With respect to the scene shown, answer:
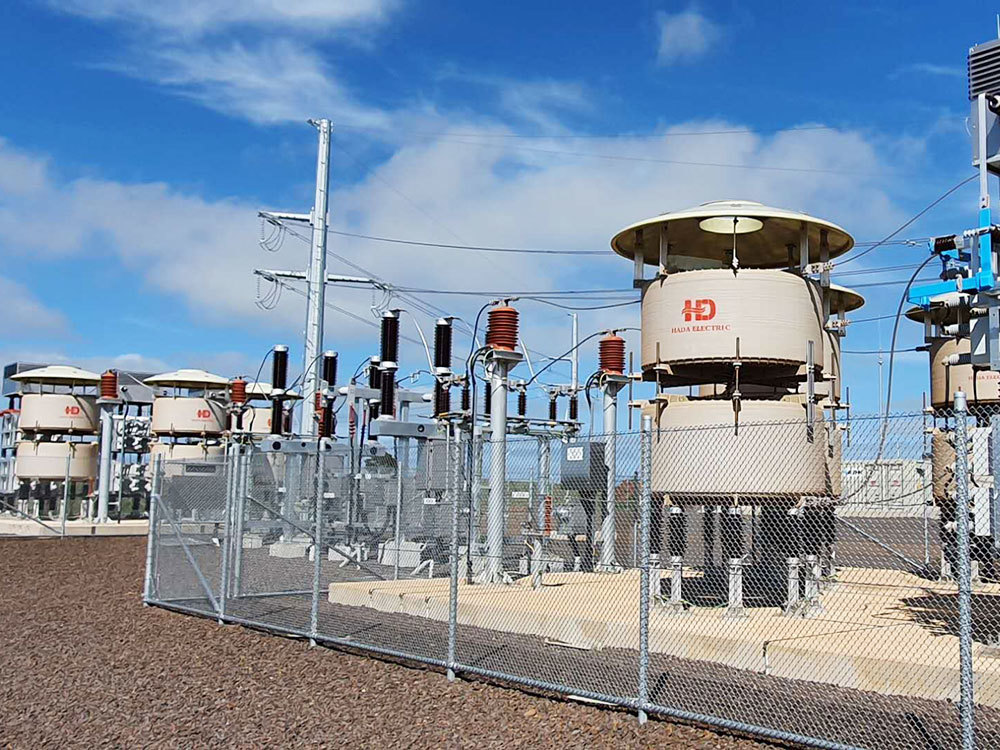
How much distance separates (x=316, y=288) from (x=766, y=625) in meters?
18.7

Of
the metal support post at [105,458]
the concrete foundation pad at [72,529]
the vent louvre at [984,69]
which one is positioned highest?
the vent louvre at [984,69]

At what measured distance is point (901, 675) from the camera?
27.5 feet

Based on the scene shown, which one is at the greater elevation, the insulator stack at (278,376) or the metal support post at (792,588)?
the insulator stack at (278,376)

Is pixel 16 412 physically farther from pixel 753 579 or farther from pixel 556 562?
pixel 753 579

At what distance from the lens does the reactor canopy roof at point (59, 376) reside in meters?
35.4

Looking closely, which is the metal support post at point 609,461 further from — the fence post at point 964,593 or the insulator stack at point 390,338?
the fence post at point 964,593

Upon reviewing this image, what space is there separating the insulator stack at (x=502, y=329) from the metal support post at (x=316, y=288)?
9.89 m

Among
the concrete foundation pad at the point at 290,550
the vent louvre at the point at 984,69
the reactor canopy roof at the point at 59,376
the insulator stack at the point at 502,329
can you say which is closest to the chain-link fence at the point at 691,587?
the insulator stack at the point at 502,329

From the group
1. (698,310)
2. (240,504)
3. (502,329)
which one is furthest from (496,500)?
(698,310)

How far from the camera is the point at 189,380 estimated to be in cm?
3441

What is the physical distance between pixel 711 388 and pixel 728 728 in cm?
1001

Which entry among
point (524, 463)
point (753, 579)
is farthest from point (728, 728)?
point (753, 579)

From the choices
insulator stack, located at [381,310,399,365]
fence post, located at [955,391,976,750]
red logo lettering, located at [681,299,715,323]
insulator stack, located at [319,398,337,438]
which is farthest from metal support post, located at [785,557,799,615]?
insulator stack, located at [319,398,337,438]

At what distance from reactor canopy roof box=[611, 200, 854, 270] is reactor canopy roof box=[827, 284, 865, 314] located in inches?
144
